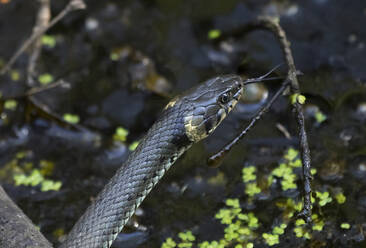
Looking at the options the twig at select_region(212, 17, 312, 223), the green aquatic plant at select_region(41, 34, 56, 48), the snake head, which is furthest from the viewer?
the green aquatic plant at select_region(41, 34, 56, 48)

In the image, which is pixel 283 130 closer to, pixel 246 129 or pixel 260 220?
pixel 260 220

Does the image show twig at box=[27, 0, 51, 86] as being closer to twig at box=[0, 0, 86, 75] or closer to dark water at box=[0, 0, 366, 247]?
twig at box=[0, 0, 86, 75]

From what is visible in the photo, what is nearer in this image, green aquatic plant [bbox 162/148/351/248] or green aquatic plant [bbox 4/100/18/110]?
green aquatic plant [bbox 162/148/351/248]

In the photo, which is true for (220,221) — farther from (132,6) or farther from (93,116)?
(132,6)

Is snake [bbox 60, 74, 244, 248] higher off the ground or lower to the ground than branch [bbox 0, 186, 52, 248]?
higher

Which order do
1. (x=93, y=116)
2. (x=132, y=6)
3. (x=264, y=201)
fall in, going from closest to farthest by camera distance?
(x=264, y=201), (x=93, y=116), (x=132, y=6)

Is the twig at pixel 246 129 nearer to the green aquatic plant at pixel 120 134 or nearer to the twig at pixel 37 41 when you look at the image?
the green aquatic plant at pixel 120 134

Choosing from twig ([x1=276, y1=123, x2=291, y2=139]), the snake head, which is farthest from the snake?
twig ([x1=276, y1=123, x2=291, y2=139])

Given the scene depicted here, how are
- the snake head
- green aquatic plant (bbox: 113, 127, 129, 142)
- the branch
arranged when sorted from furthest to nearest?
green aquatic plant (bbox: 113, 127, 129, 142)
the snake head
the branch

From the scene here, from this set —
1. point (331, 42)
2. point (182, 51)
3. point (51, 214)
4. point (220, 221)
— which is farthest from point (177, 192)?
point (331, 42)
